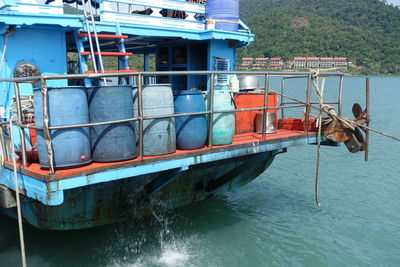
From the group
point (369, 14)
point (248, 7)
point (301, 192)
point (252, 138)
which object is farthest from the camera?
point (248, 7)

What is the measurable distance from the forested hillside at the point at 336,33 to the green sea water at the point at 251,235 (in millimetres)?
87334

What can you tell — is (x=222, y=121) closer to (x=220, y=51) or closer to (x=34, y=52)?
(x=220, y=51)

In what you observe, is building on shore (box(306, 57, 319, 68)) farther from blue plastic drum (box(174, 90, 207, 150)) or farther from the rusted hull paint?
blue plastic drum (box(174, 90, 207, 150))

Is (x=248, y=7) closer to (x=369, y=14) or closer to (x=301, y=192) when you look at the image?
(x=369, y=14)

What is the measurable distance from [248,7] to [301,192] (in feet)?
631

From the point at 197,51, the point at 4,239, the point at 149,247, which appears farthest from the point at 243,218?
the point at 4,239

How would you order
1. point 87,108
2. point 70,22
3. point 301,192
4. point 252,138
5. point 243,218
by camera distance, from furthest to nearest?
point 301,192 < point 243,218 < point 252,138 < point 70,22 < point 87,108

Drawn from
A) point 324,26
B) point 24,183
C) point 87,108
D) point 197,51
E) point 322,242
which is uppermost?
point 324,26

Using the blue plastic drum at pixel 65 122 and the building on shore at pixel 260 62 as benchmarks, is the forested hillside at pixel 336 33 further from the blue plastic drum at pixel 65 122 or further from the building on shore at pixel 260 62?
the blue plastic drum at pixel 65 122

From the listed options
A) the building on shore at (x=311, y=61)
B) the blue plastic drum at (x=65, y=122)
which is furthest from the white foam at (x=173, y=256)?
the building on shore at (x=311, y=61)

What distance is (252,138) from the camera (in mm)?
5973

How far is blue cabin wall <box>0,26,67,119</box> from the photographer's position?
5.44 m

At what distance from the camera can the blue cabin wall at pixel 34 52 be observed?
544cm

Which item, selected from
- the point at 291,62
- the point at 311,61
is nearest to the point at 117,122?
the point at 291,62
